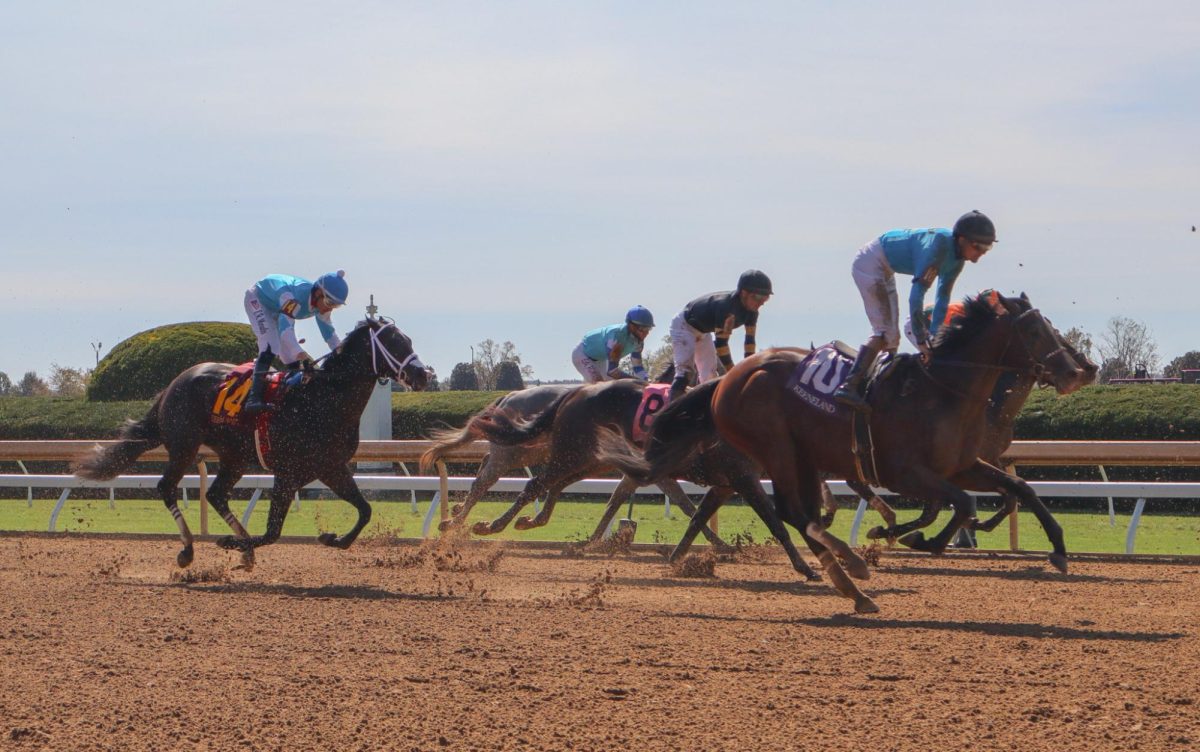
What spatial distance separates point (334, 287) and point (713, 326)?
2499 mm

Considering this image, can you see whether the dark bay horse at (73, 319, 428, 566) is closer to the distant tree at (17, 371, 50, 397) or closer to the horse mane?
the horse mane

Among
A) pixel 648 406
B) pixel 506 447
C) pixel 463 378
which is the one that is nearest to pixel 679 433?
pixel 648 406

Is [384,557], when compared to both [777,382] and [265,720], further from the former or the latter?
[265,720]

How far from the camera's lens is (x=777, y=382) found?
24.0 feet

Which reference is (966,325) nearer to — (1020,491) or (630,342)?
(1020,491)

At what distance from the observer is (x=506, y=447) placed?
1123 centimetres

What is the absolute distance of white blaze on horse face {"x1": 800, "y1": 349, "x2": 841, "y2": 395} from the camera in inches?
280

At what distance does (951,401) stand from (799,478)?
936 mm

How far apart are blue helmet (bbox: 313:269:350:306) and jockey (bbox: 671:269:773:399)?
2.20 m

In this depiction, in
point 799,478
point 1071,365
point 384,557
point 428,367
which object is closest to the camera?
point 1071,365

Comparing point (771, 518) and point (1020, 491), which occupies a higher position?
point (1020, 491)

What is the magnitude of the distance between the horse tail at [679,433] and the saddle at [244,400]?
7.87 feet

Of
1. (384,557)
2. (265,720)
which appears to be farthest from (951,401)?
(384,557)

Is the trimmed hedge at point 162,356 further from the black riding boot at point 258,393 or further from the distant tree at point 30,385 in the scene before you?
the distant tree at point 30,385
